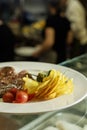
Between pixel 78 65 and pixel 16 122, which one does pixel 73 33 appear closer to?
pixel 78 65

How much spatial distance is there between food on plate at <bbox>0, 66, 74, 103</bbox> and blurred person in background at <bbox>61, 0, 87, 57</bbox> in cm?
172

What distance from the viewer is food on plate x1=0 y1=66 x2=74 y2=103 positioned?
0.95 m

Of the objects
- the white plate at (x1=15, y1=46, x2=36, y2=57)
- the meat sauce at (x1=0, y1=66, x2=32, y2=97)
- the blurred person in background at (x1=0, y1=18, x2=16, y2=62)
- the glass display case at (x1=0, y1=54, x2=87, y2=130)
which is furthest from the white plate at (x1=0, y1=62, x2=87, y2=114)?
the white plate at (x1=15, y1=46, x2=36, y2=57)

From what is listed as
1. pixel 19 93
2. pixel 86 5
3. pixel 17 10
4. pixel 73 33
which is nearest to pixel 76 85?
pixel 19 93

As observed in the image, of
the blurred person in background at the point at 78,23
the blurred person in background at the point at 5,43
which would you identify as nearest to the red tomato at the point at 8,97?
the blurred person in background at the point at 5,43

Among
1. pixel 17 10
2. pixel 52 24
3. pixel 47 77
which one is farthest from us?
pixel 17 10

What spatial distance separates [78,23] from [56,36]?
30 cm

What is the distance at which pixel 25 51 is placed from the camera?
339cm

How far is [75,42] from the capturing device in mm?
2883

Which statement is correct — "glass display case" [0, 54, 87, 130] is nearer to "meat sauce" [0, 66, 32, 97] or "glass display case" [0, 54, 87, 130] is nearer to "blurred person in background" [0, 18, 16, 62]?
"meat sauce" [0, 66, 32, 97]

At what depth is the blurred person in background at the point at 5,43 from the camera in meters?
2.28

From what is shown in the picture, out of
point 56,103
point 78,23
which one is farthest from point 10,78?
point 78,23

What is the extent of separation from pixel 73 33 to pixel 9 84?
1978 millimetres

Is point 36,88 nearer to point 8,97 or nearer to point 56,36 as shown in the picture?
point 8,97
